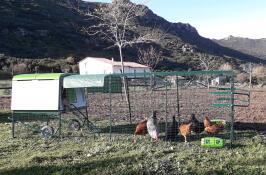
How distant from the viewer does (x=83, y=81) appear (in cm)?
1256

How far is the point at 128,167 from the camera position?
9.74 metres

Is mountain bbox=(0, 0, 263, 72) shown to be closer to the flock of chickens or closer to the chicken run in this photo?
the chicken run

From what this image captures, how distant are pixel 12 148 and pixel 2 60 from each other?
50.6m

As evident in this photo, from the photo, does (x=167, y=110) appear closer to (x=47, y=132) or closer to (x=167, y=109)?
(x=167, y=109)

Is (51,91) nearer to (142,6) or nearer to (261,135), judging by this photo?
(261,135)

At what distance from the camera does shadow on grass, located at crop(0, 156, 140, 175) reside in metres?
9.79

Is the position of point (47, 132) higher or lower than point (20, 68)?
lower

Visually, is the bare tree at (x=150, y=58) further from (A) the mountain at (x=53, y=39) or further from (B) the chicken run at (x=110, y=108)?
(B) the chicken run at (x=110, y=108)

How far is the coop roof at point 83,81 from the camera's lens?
12344mm

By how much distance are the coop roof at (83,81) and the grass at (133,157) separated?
1.47 metres

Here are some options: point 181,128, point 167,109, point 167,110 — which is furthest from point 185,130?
point 167,109

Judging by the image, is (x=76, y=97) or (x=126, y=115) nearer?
(x=76, y=97)

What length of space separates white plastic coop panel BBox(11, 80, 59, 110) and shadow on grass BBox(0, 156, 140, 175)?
10.3ft

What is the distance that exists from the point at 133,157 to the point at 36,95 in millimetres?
4262
